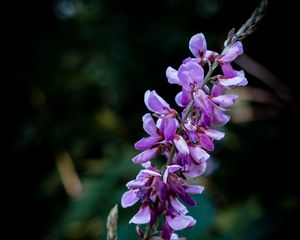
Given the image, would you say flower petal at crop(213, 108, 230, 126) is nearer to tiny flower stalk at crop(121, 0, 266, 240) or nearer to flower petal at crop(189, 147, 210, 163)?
tiny flower stalk at crop(121, 0, 266, 240)

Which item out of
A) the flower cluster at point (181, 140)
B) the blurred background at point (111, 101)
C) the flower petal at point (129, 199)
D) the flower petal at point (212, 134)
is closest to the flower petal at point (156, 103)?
the flower cluster at point (181, 140)

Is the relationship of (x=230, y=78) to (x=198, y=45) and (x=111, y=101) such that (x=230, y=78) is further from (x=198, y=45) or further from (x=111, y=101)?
(x=111, y=101)

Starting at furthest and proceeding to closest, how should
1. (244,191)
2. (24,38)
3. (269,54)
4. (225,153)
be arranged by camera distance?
(24,38), (269,54), (225,153), (244,191)

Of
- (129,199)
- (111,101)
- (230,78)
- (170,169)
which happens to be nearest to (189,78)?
(230,78)

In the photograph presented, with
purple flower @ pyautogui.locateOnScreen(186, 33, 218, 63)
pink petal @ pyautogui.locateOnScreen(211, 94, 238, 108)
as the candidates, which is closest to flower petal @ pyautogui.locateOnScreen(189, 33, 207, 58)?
purple flower @ pyautogui.locateOnScreen(186, 33, 218, 63)

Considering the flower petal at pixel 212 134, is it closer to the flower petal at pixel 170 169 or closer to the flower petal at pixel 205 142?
the flower petal at pixel 205 142

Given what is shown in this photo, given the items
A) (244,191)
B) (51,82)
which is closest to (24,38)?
(51,82)

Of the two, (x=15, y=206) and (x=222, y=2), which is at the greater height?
(x=222, y=2)

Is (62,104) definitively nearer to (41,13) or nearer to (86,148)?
(86,148)
